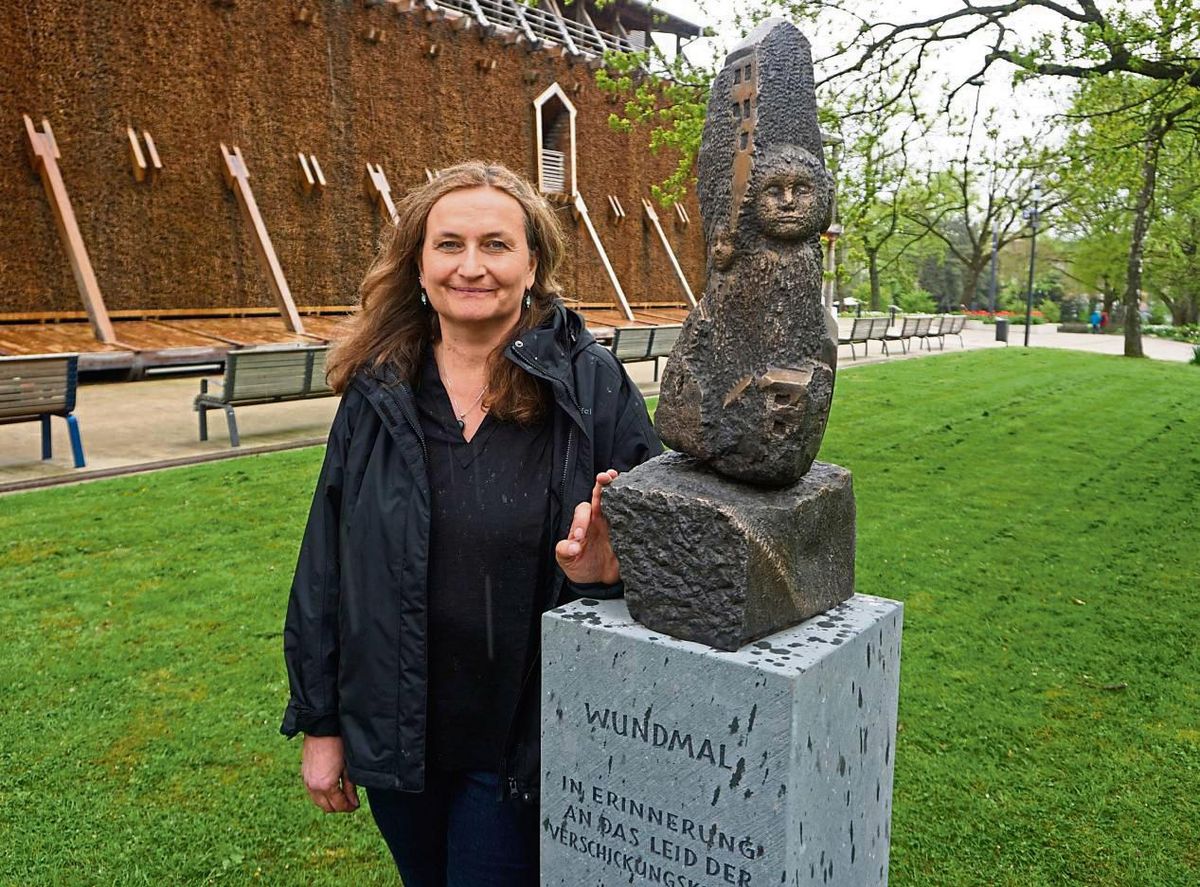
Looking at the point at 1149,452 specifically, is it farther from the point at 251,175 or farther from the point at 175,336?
the point at 251,175

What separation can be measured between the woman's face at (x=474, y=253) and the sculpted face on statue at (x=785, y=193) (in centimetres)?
58

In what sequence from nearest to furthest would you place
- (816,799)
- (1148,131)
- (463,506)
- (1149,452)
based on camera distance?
(816,799)
(463,506)
(1148,131)
(1149,452)

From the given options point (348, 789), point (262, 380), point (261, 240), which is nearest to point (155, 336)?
point (261, 240)

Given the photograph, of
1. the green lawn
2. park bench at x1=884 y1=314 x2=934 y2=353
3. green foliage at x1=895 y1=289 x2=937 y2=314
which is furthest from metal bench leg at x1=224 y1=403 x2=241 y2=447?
green foliage at x1=895 y1=289 x2=937 y2=314

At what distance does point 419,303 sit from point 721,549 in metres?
1.04

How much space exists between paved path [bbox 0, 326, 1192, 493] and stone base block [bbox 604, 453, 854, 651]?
24.8 feet

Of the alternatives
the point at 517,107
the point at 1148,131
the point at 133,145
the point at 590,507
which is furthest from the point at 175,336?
the point at 590,507

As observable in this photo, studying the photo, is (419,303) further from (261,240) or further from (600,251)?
(600,251)

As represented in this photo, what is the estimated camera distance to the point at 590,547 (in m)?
2.51

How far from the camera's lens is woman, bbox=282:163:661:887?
2.33m

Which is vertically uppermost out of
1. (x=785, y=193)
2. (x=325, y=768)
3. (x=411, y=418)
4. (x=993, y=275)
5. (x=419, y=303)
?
(x=993, y=275)

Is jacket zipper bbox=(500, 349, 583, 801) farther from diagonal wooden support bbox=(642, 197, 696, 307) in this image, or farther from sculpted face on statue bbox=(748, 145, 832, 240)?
diagonal wooden support bbox=(642, 197, 696, 307)

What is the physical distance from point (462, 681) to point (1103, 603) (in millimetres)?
4959

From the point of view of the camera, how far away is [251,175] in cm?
1669
